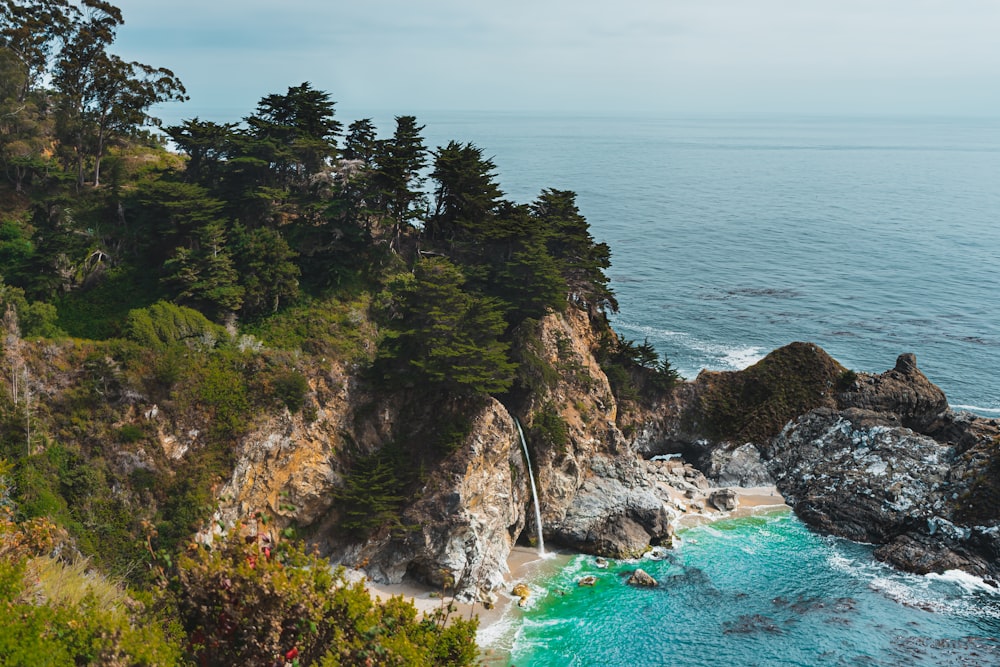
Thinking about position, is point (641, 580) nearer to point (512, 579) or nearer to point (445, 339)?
point (512, 579)

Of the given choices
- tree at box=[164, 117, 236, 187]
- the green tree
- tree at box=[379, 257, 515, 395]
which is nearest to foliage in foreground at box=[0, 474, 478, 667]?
tree at box=[379, 257, 515, 395]

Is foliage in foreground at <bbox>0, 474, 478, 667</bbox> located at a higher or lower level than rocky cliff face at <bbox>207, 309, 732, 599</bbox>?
higher

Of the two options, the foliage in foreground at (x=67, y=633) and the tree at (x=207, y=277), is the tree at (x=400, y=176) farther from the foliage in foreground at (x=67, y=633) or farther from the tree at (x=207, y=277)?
the foliage in foreground at (x=67, y=633)

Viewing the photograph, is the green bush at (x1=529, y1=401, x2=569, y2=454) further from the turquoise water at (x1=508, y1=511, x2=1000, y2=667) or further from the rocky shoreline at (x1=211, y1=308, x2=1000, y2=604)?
the turquoise water at (x1=508, y1=511, x2=1000, y2=667)

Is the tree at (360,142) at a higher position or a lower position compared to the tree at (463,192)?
higher

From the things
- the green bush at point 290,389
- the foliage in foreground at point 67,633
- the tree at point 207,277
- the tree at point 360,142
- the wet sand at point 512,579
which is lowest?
the wet sand at point 512,579

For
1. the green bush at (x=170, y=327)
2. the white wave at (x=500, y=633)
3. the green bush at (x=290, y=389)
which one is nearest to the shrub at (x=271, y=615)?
the white wave at (x=500, y=633)

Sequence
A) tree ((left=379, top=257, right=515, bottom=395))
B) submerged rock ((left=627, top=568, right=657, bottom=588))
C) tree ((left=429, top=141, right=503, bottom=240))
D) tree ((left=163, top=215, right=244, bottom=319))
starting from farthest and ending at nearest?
tree ((left=429, top=141, right=503, bottom=240))
tree ((left=163, top=215, right=244, bottom=319))
tree ((left=379, top=257, right=515, bottom=395))
submerged rock ((left=627, top=568, right=657, bottom=588))
